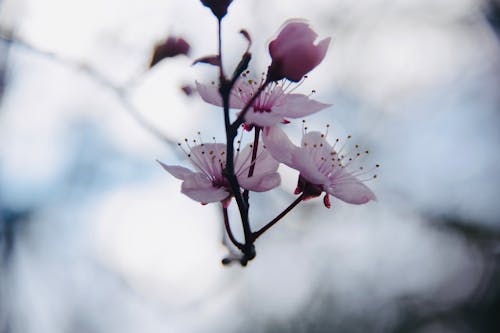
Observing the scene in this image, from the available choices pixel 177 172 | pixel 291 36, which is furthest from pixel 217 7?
pixel 177 172

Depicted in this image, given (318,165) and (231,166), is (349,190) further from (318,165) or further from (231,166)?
(231,166)

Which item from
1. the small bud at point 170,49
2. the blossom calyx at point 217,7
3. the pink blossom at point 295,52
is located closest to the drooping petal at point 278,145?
the pink blossom at point 295,52

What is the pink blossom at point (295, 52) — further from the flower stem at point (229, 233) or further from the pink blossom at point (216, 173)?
the flower stem at point (229, 233)

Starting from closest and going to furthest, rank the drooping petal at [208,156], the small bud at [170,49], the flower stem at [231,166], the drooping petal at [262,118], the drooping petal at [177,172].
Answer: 1. the flower stem at [231,166]
2. the drooping petal at [262,118]
3. the drooping petal at [177,172]
4. the drooping petal at [208,156]
5. the small bud at [170,49]

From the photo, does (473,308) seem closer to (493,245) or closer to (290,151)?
(493,245)

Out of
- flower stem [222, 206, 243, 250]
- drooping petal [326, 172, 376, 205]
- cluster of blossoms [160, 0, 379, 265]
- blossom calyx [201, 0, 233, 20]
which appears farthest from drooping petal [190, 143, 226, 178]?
blossom calyx [201, 0, 233, 20]

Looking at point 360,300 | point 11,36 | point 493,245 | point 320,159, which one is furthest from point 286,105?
point 360,300

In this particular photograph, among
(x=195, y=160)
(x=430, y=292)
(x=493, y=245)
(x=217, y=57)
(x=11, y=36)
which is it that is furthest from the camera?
(x=430, y=292)

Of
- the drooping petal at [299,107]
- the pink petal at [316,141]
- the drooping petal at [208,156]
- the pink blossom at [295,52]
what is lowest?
the drooping petal at [208,156]
